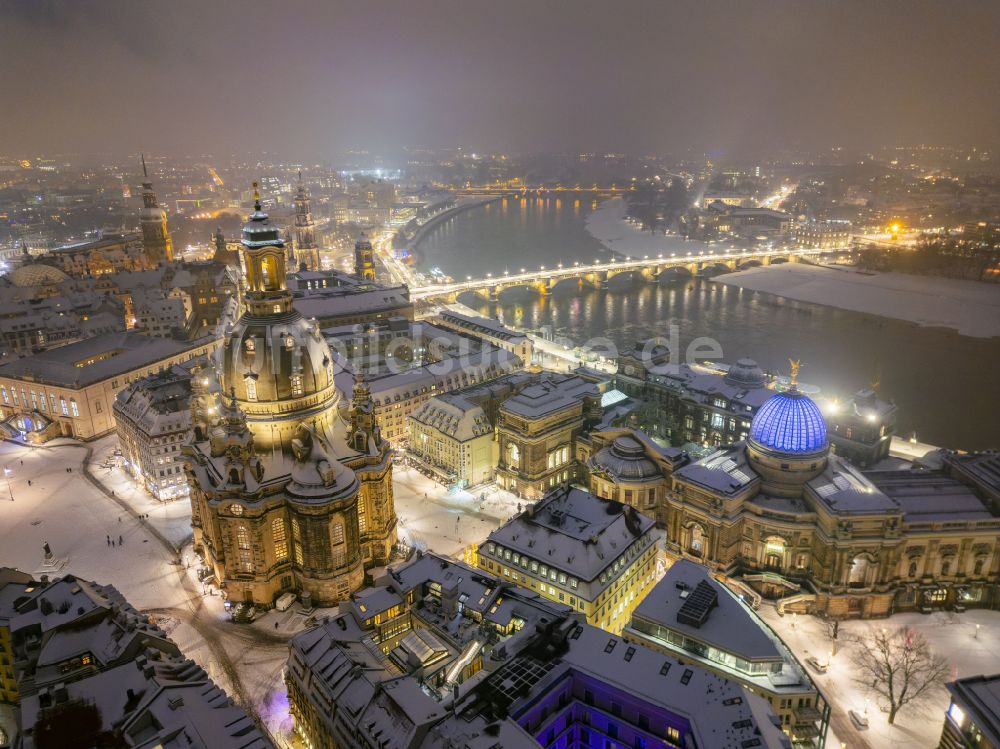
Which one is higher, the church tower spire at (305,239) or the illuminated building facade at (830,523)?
the church tower spire at (305,239)

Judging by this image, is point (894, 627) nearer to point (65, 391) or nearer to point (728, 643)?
point (728, 643)

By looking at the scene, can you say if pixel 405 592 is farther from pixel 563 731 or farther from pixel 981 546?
pixel 981 546

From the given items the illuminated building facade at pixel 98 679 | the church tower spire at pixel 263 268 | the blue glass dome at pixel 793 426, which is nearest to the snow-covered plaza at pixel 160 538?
the illuminated building facade at pixel 98 679

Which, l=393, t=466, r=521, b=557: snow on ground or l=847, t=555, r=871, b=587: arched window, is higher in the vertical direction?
l=847, t=555, r=871, b=587: arched window

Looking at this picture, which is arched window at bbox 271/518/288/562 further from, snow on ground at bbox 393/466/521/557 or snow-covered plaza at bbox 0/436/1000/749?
snow on ground at bbox 393/466/521/557

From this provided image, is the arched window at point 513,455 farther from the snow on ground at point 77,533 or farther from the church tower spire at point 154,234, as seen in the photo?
the church tower spire at point 154,234

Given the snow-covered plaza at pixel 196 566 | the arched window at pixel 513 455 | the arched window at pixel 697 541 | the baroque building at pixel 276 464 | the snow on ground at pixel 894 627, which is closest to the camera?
the snow on ground at pixel 894 627

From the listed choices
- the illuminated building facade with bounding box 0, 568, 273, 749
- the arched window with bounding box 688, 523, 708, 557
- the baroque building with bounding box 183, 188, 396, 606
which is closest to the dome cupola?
the arched window with bounding box 688, 523, 708, 557
